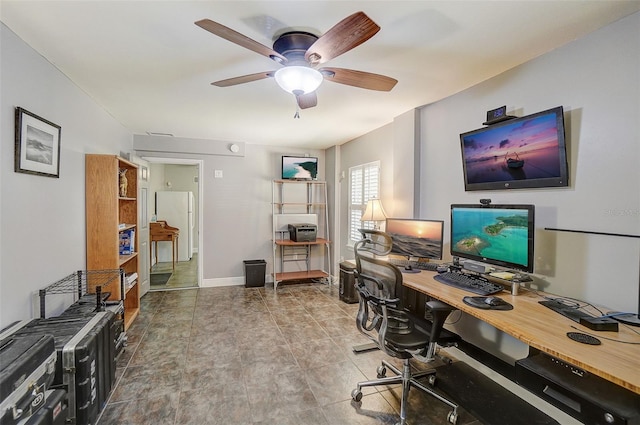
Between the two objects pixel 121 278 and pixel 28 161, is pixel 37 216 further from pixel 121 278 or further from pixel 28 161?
pixel 121 278

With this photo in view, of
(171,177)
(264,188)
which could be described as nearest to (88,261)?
(264,188)

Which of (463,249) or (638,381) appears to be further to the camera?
(463,249)

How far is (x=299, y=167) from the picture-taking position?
5195 mm

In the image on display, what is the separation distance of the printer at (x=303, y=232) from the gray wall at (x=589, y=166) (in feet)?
9.93

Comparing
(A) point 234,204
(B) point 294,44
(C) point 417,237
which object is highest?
(B) point 294,44

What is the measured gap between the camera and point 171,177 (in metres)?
7.36

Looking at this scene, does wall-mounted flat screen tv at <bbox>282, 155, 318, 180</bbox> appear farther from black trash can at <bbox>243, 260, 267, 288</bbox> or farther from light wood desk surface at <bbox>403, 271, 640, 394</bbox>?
light wood desk surface at <bbox>403, 271, 640, 394</bbox>

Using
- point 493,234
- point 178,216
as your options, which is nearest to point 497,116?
point 493,234

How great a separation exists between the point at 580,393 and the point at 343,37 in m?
1.99

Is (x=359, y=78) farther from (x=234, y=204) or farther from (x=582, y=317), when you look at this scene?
(x=234, y=204)

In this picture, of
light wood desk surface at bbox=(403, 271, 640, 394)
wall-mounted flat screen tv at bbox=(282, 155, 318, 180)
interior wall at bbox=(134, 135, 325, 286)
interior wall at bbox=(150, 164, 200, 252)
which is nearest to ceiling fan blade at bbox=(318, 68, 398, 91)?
light wood desk surface at bbox=(403, 271, 640, 394)

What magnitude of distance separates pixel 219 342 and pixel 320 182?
3173mm

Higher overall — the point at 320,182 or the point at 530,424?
the point at 320,182

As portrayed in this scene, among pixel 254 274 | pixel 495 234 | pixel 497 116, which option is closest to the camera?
pixel 495 234
